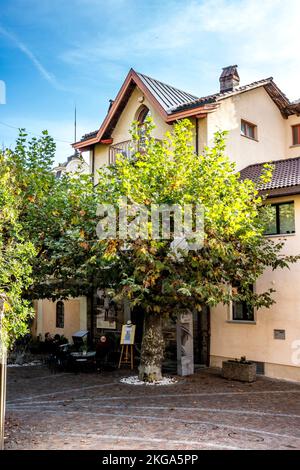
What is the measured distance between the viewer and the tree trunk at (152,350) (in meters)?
14.0

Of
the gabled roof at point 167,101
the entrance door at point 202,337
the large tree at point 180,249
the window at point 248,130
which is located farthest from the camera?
the window at point 248,130

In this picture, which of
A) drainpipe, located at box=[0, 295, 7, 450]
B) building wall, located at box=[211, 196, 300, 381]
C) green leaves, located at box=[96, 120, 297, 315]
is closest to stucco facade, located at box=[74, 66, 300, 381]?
building wall, located at box=[211, 196, 300, 381]

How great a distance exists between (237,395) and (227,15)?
1029 cm

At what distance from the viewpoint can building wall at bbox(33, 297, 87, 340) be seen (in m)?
22.4

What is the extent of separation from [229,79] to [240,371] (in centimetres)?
1307

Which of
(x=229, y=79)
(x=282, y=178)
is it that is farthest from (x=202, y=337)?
(x=229, y=79)

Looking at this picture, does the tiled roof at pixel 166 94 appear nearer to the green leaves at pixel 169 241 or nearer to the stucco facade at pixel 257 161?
the stucco facade at pixel 257 161

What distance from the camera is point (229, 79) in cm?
2084

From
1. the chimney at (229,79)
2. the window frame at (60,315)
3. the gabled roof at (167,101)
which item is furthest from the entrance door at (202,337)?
the chimney at (229,79)

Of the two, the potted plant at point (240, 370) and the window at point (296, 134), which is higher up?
the window at point (296, 134)

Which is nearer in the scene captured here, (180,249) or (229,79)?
(180,249)

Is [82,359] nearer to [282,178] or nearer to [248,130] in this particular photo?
[282,178]

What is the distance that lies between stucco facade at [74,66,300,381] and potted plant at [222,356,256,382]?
1.06 m
